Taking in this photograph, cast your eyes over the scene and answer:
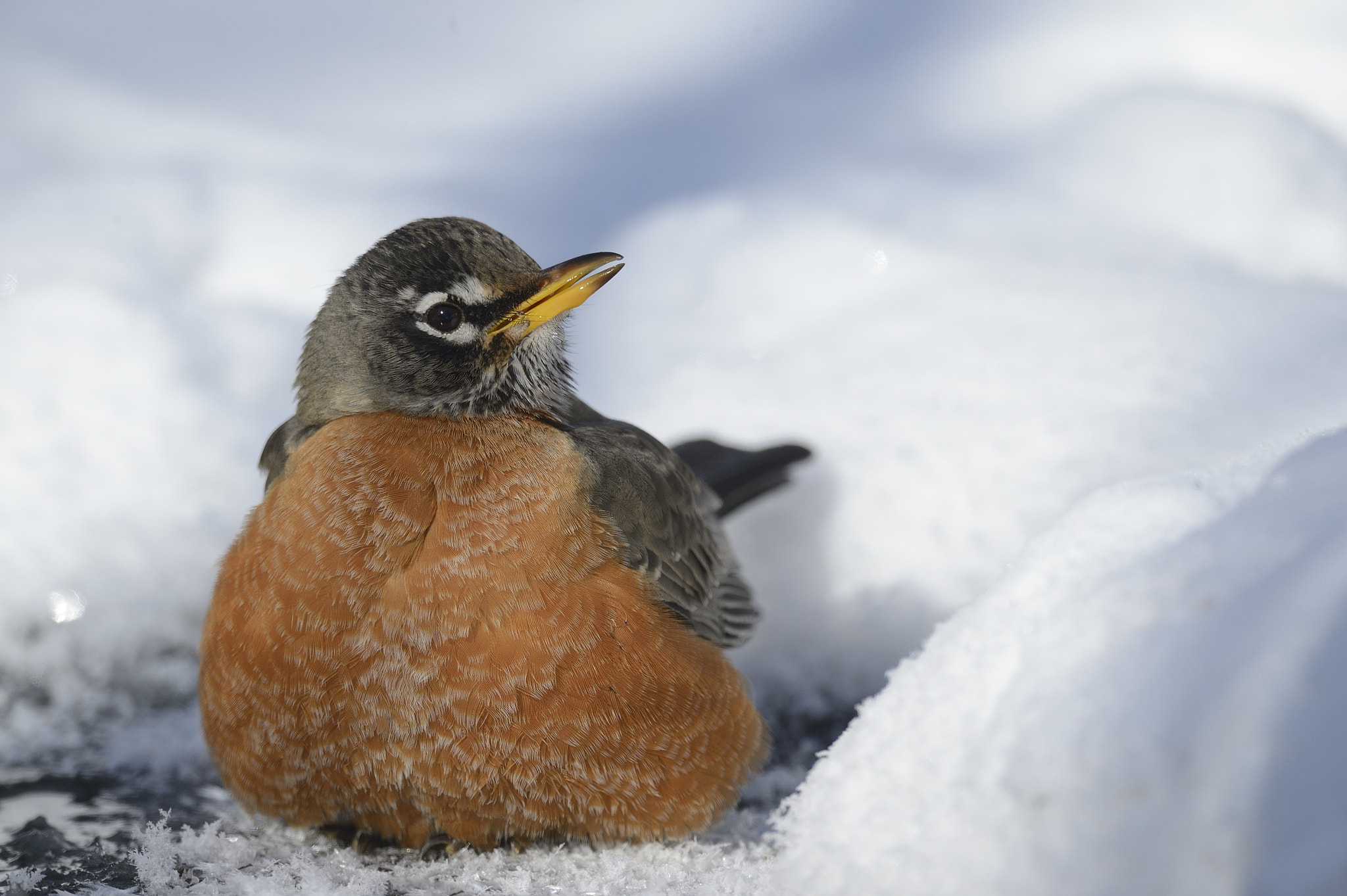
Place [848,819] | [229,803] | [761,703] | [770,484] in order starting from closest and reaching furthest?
[848,819]
[229,803]
[761,703]
[770,484]

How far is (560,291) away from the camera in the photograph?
8.31 feet

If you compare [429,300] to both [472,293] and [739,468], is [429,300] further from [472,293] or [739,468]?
[739,468]

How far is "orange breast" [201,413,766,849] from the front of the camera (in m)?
2.16

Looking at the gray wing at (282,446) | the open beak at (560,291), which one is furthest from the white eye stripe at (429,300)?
the gray wing at (282,446)

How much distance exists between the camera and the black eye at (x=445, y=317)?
254 centimetres

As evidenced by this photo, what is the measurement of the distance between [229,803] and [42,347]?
2.70 meters

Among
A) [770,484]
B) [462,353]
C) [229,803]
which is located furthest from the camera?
[770,484]

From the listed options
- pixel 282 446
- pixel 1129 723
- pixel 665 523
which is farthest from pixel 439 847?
pixel 1129 723

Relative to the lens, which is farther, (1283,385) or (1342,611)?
(1283,385)

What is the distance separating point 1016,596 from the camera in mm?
1583

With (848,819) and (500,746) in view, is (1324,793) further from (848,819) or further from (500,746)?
(500,746)

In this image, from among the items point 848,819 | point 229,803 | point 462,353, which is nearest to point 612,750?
point 848,819

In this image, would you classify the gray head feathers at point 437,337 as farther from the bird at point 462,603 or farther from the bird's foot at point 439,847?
the bird's foot at point 439,847

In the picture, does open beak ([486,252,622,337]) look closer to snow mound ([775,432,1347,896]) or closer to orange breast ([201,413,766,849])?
orange breast ([201,413,766,849])
